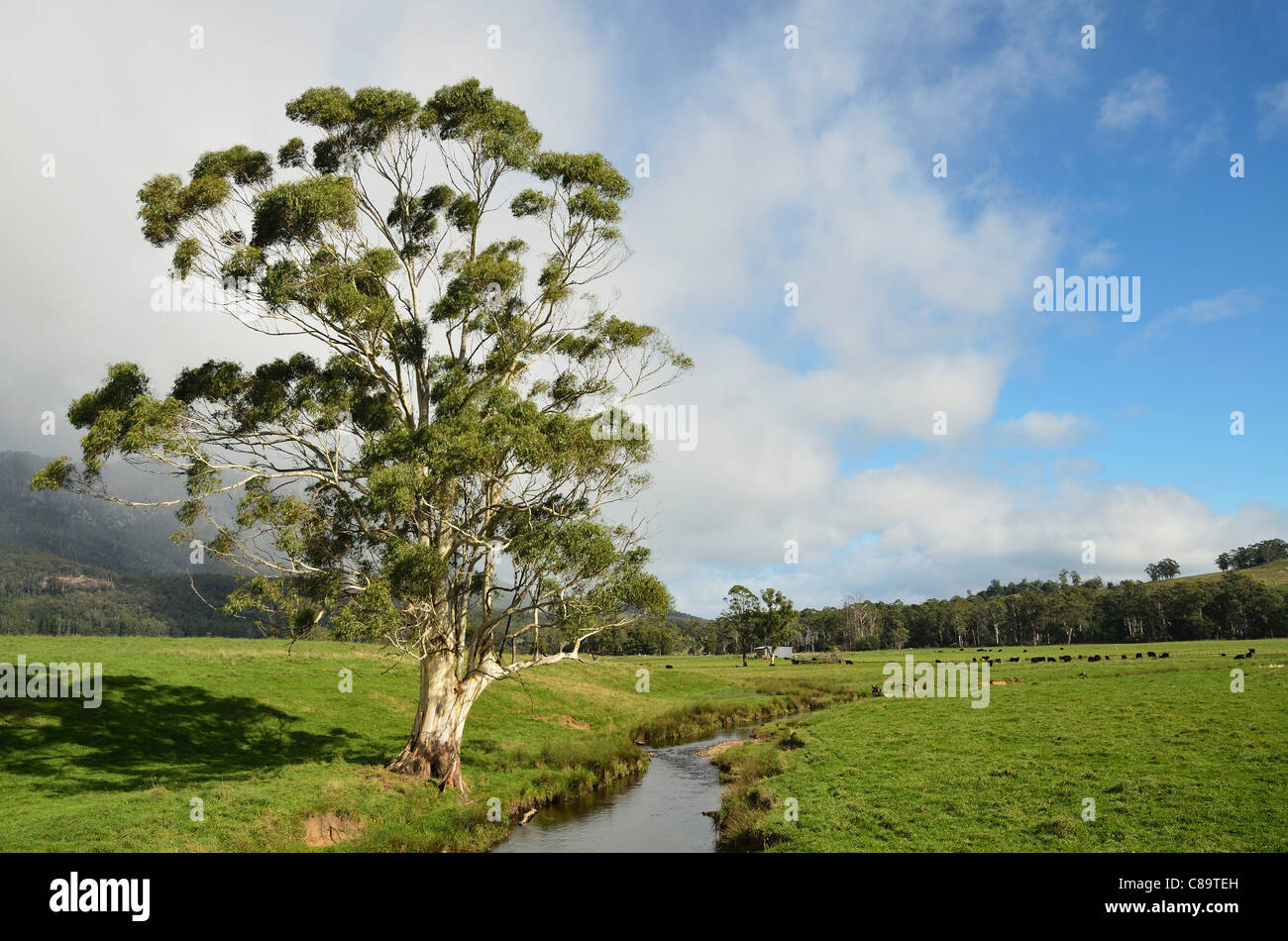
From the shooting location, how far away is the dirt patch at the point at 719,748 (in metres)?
40.7

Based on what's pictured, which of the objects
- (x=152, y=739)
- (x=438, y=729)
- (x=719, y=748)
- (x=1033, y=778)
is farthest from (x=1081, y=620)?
(x=152, y=739)

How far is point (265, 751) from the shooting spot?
29688 mm

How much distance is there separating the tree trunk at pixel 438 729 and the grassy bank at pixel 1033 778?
35.5ft

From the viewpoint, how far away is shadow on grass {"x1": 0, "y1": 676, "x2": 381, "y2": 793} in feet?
78.3

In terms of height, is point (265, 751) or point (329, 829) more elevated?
point (329, 829)

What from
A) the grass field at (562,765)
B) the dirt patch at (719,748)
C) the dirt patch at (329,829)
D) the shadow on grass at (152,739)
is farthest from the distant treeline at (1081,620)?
the dirt patch at (329,829)

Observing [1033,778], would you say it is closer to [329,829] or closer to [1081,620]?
[329,829]

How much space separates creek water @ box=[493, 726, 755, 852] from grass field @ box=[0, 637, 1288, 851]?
110 centimetres

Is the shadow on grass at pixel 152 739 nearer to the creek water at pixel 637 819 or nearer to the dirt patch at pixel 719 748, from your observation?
the creek water at pixel 637 819

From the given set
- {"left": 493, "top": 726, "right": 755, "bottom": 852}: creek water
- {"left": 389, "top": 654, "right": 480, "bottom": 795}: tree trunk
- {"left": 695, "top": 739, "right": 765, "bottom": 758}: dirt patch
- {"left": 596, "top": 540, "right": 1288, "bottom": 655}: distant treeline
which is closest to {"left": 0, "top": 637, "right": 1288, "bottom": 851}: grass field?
{"left": 389, "top": 654, "right": 480, "bottom": 795}: tree trunk

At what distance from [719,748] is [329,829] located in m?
26.7

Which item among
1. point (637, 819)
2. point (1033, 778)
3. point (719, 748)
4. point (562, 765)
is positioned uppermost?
point (1033, 778)
